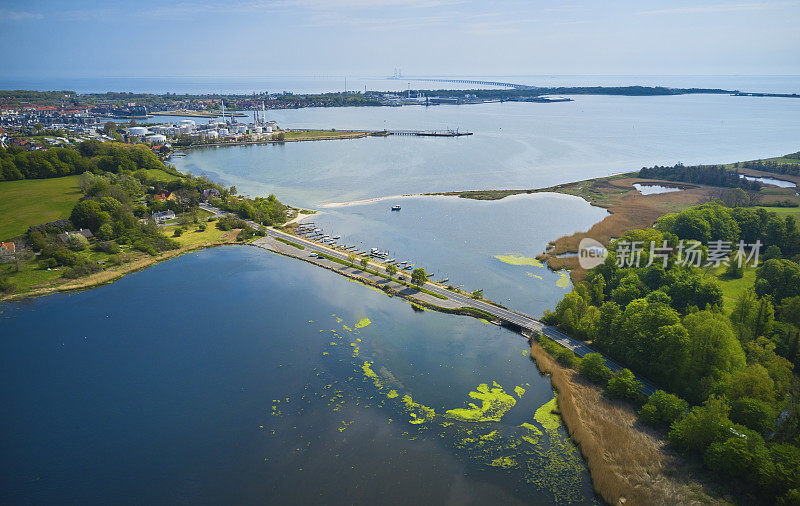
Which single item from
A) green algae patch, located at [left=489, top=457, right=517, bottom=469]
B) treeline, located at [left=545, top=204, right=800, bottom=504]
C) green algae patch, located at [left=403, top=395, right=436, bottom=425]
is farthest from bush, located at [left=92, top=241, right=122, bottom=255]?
treeline, located at [left=545, top=204, right=800, bottom=504]

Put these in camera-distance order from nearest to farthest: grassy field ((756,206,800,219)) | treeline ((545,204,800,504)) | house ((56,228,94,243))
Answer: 1. treeline ((545,204,800,504))
2. house ((56,228,94,243))
3. grassy field ((756,206,800,219))

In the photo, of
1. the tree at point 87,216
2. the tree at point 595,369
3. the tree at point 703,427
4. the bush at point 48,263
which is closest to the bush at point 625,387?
the tree at point 595,369

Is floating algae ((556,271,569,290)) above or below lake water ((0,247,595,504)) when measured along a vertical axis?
above

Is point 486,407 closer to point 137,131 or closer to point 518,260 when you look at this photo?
point 518,260

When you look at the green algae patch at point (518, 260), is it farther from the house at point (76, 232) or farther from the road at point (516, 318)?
the house at point (76, 232)

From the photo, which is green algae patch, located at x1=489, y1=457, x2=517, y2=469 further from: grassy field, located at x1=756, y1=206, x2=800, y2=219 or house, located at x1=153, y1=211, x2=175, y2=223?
grassy field, located at x1=756, y1=206, x2=800, y2=219

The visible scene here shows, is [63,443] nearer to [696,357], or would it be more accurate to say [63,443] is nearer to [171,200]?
[696,357]
